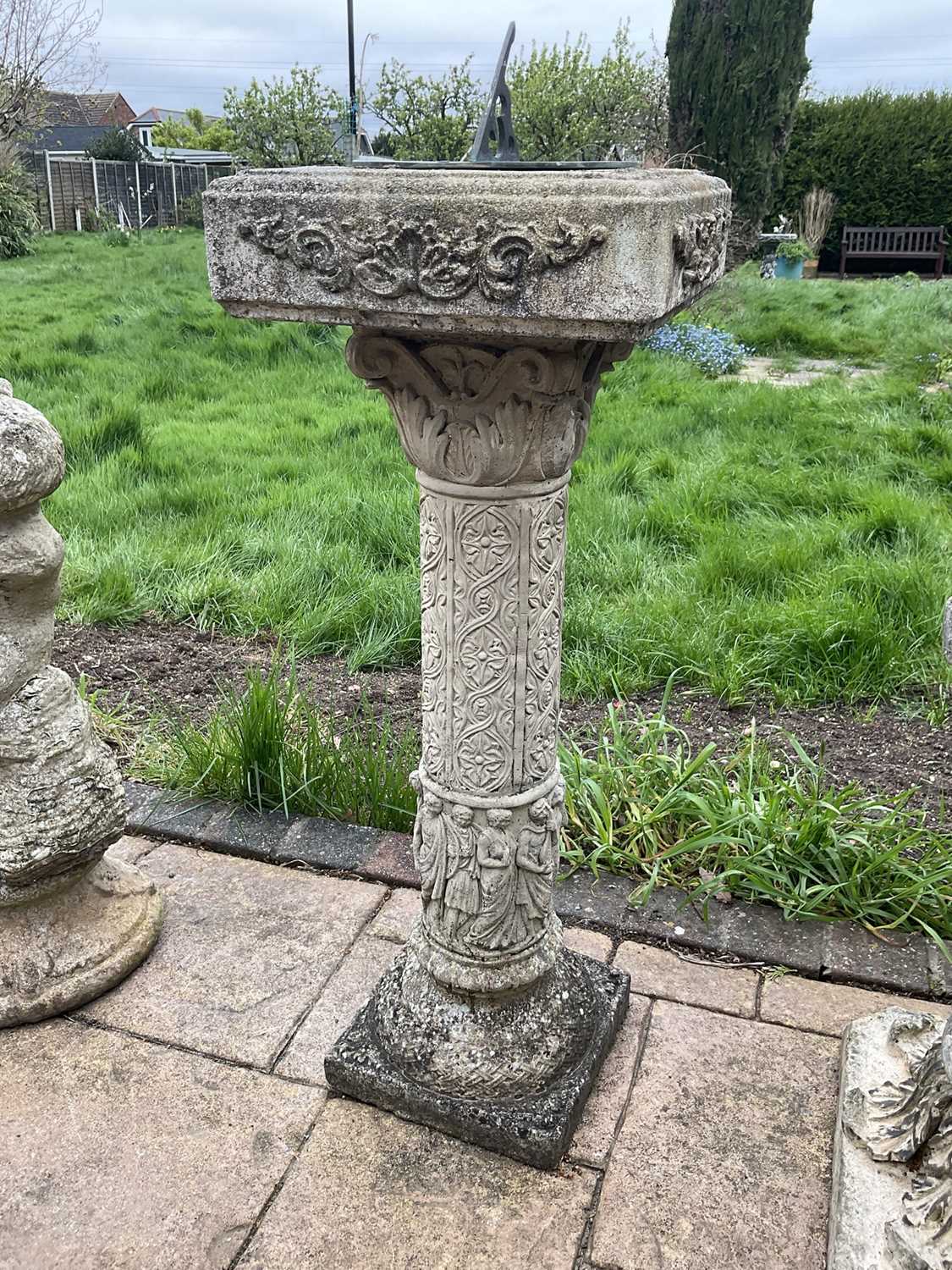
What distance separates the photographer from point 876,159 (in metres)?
16.5

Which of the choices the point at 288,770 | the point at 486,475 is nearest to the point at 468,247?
the point at 486,475

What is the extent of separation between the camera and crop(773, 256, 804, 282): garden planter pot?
14.3 meters

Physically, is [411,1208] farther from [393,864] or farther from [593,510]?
[593,510]

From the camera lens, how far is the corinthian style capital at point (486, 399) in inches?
61.2

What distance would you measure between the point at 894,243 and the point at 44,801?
17.3 m

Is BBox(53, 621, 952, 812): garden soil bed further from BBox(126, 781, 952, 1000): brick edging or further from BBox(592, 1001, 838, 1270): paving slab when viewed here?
BBox(592, 1001, 838, 1270): paving slab

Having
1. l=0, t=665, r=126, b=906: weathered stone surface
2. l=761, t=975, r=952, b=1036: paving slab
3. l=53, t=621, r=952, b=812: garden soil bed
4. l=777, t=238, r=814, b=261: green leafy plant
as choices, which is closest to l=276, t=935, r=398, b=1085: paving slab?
l=0, t=665, r=126, b=906: weathered stone surface

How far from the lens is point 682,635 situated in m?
3.73

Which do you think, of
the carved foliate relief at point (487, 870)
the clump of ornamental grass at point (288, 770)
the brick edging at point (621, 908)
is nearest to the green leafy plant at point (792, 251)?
the clump of ornamental grass at point (288, 770)

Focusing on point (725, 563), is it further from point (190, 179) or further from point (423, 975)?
point (190, 179)

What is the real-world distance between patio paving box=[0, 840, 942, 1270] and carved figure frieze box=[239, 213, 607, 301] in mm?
1534

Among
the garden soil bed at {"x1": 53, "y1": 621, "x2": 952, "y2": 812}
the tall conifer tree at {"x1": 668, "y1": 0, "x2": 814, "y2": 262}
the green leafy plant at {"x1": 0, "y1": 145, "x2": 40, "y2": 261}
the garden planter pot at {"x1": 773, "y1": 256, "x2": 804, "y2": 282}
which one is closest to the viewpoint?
the garden soil bed at {"x1": 53, "y1": 621, "x2": 952, "y2": 812}

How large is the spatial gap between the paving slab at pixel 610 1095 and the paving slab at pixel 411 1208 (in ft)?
0.17

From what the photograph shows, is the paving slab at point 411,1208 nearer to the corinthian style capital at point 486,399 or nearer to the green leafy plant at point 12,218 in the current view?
the corinthian style capital at point 486,399
